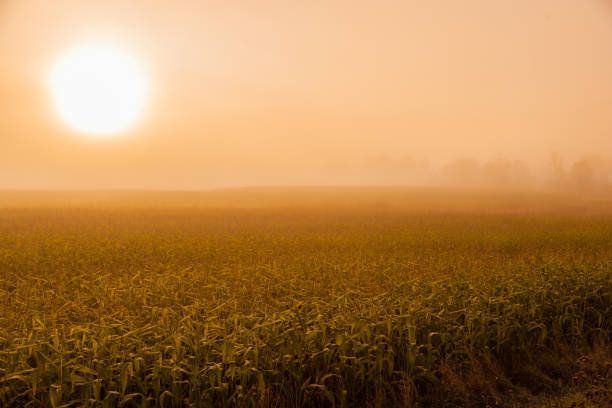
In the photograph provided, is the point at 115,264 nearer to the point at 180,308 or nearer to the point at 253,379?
the point at 180,308

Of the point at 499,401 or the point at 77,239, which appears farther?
the point at 77,239

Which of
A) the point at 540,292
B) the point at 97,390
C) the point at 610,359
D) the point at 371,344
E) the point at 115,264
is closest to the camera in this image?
the point at 97,390

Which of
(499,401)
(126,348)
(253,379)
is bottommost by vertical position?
(499,401)

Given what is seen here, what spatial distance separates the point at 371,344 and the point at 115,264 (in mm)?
11890

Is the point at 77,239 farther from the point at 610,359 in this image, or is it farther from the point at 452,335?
the point at 610,359

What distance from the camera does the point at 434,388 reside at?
20.8 feet

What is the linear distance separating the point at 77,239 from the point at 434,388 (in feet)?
65.0

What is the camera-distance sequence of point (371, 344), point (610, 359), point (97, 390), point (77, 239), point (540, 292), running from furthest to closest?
point (77, 239)
point (540, 292)
point (610, 359)
point (371, 344)
point (97, 390)

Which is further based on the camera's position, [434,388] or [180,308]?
[180,308]

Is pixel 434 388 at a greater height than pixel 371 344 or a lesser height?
lesser

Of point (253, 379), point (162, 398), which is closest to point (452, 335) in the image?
point (253, 379)

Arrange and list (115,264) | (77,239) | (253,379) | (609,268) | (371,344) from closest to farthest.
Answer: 1. (253,379)
2. (371,344)
3. (609,268)
4. (115,264)
5. (77,239)

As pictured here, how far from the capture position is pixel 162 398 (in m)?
5.25

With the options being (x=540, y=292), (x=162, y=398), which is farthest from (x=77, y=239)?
(x=540, y=292)
